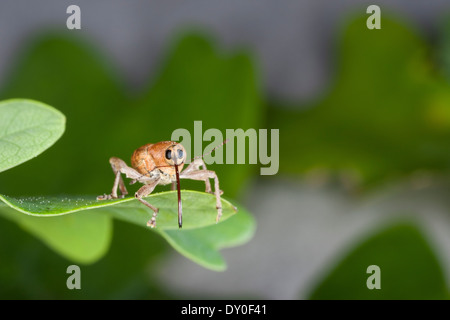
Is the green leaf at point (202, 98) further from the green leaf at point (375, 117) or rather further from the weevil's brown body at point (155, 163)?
the weevil's brown body at point (155, 163)

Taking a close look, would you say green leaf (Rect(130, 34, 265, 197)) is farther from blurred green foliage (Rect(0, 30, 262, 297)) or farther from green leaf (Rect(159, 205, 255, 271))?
green leaf (Rect(159, 205, 255, 271))

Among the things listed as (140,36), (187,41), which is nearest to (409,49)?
(187,41)

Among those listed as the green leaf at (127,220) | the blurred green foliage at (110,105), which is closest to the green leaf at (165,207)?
the green leaf at (127,220)

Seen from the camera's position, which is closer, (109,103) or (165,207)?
(165,207)

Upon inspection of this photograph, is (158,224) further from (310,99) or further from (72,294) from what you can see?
(310,99)

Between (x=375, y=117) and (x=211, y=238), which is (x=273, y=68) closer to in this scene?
(x=375, y=117)

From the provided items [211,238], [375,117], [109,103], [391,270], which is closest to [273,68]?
[375,117]
